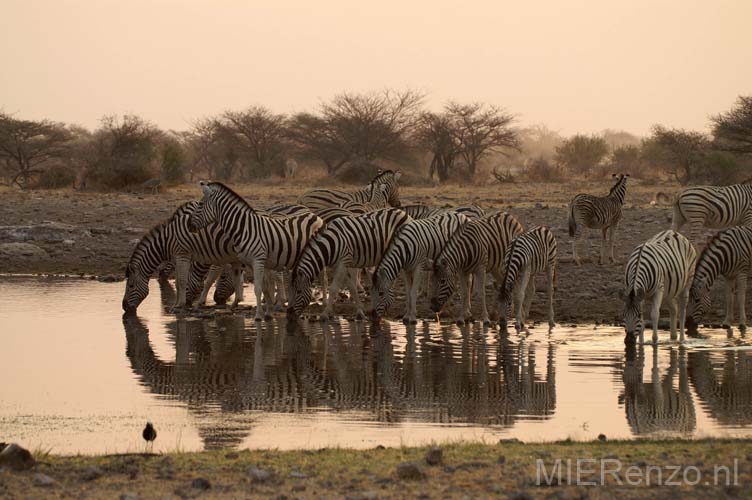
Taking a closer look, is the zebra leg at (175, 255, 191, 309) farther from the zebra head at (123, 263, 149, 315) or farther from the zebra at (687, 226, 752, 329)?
the zebra at (687, 226, 752, 329)

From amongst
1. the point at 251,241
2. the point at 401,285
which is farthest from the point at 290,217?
the point at 401,285

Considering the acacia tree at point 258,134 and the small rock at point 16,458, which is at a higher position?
the acacia tree at point 258,134

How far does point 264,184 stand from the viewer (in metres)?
42.7

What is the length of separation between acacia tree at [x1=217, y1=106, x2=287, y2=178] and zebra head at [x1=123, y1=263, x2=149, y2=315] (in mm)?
32684

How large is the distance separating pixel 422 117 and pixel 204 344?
37.6 metres

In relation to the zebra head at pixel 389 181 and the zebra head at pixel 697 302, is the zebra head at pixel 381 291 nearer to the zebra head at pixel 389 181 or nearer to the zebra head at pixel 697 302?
the zebra head at pixel 697 302

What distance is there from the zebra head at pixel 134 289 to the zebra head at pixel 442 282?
389 centimetres

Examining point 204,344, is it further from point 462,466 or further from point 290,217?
point 462,466

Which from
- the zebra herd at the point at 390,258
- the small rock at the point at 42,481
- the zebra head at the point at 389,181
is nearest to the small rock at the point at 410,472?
Answer: the small rock at the point at 42,481

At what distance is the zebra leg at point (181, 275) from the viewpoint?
15547 millimetres

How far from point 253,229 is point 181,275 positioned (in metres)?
1.48

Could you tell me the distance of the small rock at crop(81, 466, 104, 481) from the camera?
647 cm

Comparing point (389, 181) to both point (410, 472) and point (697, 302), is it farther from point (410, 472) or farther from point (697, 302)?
point (410, 472)

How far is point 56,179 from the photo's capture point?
120 feet
